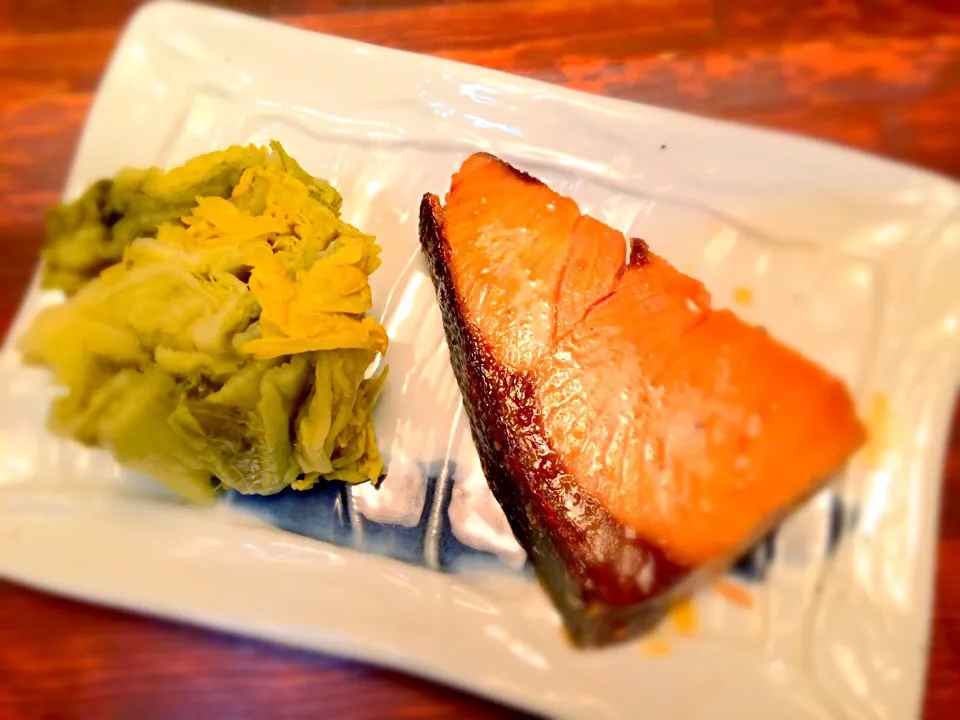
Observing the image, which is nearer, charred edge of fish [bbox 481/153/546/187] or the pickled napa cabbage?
the pickled napa cabbage

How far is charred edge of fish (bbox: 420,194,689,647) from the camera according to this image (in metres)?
1.08

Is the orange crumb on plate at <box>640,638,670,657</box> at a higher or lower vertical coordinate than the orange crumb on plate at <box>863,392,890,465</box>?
lower

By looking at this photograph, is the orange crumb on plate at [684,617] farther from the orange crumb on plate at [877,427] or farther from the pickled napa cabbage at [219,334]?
the pickled napa cabbage at [219,334]

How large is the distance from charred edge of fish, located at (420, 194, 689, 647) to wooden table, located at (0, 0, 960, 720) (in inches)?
9.9

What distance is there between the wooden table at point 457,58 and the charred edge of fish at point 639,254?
417mm

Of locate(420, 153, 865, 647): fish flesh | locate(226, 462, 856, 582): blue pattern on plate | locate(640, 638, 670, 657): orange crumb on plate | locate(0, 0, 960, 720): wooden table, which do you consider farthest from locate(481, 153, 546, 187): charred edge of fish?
locate(640, 638, 670, 657): orange crumb on plate

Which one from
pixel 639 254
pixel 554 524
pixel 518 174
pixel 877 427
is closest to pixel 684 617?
pixel 554 524

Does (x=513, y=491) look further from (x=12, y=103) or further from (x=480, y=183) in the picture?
(x=12, y=103)

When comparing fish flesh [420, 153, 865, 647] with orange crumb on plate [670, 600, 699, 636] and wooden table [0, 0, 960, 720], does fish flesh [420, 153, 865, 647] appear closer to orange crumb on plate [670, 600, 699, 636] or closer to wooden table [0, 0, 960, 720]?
orange crumb on plate [670, 600, 699, 636]

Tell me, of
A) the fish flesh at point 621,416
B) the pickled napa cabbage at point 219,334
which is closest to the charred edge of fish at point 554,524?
the fish flesh at point 621,416

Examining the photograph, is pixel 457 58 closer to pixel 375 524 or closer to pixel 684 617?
pixel 375 524

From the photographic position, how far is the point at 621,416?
1128mm

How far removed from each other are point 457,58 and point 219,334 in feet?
2.66

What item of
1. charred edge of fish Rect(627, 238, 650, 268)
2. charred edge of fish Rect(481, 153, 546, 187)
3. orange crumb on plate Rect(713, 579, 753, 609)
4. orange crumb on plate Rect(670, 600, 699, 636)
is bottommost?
orange crumb on plate Rect(670, 600, 699, 636)
